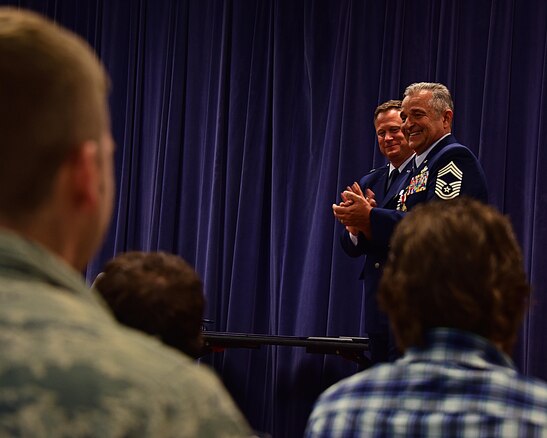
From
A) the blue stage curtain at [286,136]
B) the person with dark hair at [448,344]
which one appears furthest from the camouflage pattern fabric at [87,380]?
the blue stage curtain at [286,136]

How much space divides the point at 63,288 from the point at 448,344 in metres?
0.57

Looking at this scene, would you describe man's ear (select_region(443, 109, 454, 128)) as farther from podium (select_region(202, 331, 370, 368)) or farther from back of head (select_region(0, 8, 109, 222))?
back of head (select_region(0, 8, 109, 222))

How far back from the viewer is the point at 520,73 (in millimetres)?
3660

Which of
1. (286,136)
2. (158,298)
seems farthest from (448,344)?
(286,136)

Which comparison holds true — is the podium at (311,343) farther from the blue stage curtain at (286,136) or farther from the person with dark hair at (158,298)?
the person with dark hair at (158,298)

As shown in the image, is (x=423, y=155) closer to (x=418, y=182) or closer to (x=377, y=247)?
(x=418, y=182)

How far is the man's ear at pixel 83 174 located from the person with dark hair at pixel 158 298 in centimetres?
80

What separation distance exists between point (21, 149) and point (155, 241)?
3957 millimetres

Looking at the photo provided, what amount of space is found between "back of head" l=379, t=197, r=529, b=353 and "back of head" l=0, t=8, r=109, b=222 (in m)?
0.57

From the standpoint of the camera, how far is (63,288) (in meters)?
0.51

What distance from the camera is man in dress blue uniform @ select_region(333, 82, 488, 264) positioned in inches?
110

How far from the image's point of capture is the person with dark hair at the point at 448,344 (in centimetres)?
90

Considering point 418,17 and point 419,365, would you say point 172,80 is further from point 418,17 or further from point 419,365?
point 419,365

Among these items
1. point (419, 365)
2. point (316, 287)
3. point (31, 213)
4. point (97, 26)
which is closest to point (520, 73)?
point (316, 287)
